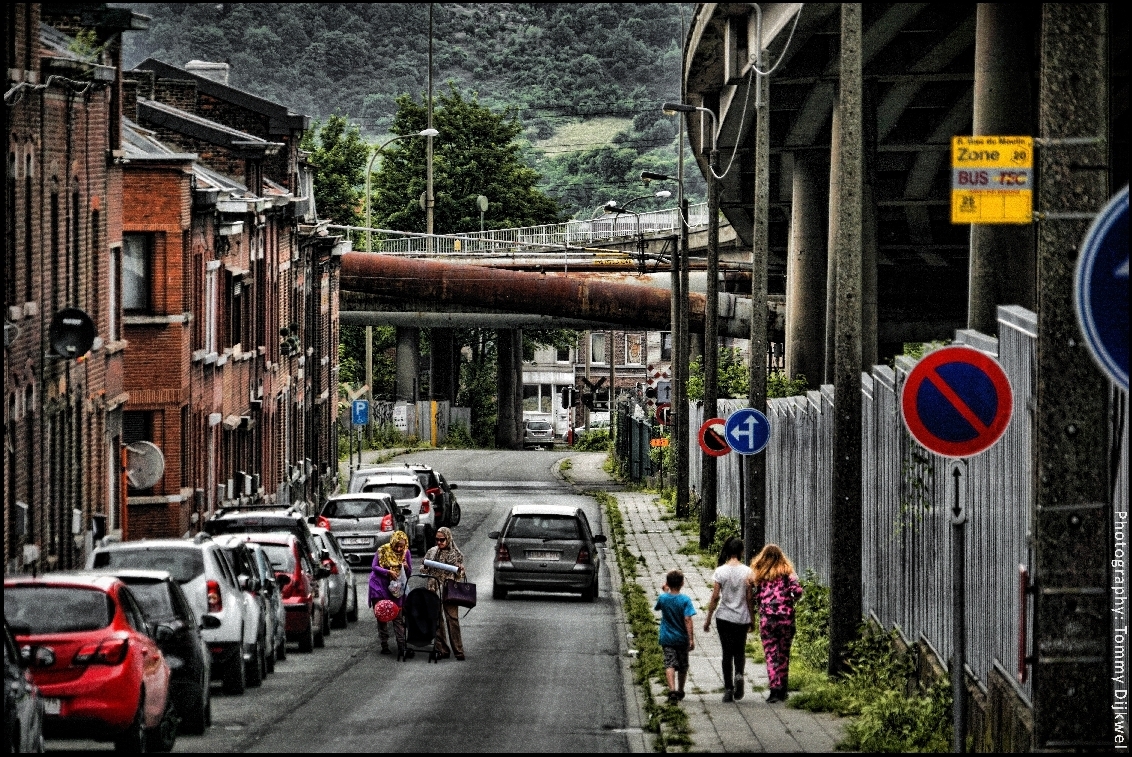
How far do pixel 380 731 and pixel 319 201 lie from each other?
81.2 meters

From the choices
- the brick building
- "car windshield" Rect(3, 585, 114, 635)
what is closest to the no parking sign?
"car windshield" Rect(3, 585, 114, 635)

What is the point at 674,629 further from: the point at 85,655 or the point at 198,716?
the point at 85,655

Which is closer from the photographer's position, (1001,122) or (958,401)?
(958,401)

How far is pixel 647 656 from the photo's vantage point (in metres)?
23.5

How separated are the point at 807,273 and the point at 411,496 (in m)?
12.9

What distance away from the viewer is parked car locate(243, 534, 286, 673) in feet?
74.1

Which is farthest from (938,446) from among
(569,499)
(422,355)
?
(422,355)

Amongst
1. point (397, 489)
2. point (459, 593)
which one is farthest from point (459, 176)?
point (459, 593)

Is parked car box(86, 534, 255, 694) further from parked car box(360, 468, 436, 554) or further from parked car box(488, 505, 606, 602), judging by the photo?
parked car box(360, 468, 436, 554)

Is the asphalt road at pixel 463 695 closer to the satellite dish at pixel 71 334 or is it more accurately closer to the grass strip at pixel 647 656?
the grass strip at pixel 647 656

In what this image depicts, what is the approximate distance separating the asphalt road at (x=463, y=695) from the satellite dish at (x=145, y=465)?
417 centimetres

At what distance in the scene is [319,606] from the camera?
25.9m

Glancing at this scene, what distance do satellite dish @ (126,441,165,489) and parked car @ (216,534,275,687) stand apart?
972 centimetres

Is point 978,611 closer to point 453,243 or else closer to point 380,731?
point 380,731
